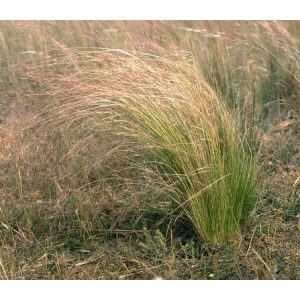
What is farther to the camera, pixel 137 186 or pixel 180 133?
pixel 137 186

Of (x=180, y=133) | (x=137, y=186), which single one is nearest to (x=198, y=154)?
(x=180, y=133)

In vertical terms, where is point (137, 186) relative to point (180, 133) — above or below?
below

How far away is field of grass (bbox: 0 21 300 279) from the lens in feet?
10.4

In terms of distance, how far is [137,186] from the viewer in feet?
11.4

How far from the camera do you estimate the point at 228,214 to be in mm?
3236

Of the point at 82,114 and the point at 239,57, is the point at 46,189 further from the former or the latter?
the point at 239,57

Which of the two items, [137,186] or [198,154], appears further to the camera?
[137,186]

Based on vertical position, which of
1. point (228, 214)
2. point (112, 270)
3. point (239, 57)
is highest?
point (239, 57)

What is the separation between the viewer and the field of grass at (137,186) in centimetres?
316

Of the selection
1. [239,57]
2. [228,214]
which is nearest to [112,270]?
[228,214]

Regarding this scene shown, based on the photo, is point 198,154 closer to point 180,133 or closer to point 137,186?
point 180,133

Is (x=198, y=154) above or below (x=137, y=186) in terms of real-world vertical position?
above
